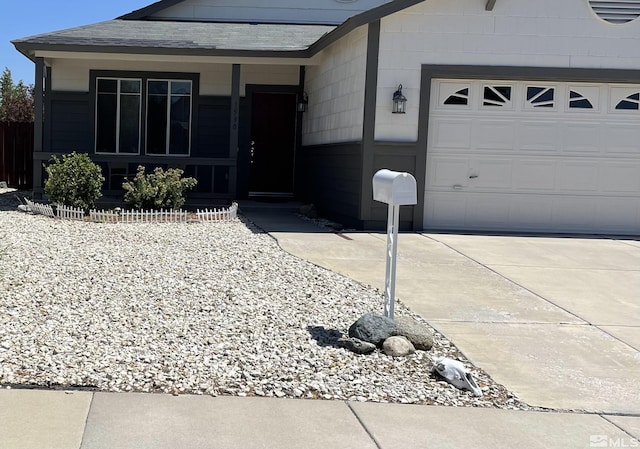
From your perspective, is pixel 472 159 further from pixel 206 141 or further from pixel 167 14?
pixel 167 14

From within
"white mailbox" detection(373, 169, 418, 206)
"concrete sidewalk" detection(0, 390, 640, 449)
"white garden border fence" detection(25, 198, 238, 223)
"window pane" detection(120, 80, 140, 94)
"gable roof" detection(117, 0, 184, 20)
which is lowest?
"concrete sidewalk" detection(0, 390, 640, 449)

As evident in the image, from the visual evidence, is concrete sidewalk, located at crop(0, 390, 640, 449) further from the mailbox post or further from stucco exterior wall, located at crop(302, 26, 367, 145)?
stucco exterior wall, located at crop(302, 26, 367, 145)

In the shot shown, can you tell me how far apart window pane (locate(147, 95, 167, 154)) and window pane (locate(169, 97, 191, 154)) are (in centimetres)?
19

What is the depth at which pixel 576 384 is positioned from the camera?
490cm

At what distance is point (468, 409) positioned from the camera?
443 cm

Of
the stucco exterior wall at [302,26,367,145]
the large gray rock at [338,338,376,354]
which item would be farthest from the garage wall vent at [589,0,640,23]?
the large gray rock at [338,338,376,354]

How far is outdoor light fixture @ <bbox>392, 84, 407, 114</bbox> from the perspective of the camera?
37.2 ft

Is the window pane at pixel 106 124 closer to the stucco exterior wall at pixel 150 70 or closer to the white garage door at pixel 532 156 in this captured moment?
the stucco exterior wall at pixel 150 70

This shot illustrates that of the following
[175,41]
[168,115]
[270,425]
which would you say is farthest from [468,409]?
[168,115]

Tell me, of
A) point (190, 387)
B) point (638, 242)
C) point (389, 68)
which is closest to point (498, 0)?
point (389, 68)

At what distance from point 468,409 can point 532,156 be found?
27.4 ft

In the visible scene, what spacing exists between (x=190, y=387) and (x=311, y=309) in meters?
2.04

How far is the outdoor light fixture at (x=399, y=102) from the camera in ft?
37.2

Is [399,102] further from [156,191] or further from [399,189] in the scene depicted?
[399,189]
